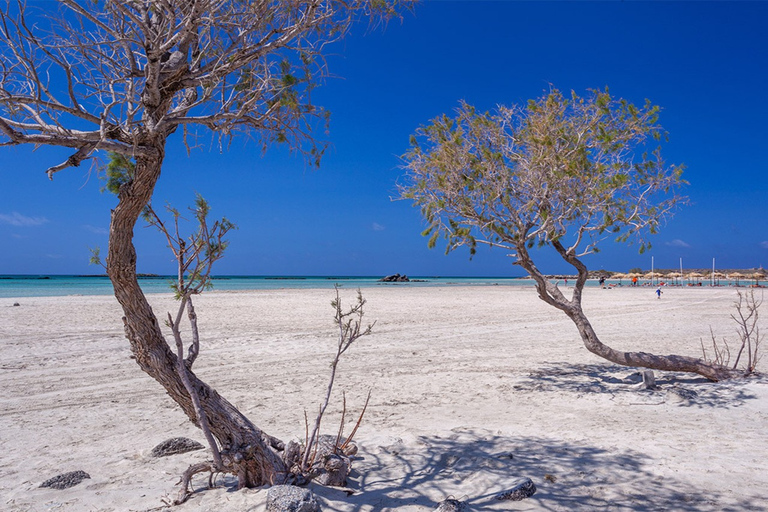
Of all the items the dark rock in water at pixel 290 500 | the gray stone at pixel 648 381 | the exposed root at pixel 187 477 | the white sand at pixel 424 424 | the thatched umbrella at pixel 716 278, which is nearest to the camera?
the dark rock in water at pixel 290 500

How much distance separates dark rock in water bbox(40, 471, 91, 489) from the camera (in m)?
4.06

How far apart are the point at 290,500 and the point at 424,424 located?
286 centimetres

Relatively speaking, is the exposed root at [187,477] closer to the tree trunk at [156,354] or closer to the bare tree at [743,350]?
the tree trunk at [156,354]

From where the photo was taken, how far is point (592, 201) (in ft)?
23.9

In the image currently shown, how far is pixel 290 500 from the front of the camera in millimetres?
3270

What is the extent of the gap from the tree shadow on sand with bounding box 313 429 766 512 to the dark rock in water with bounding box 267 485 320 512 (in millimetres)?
334

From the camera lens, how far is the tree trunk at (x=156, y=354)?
10.8ft

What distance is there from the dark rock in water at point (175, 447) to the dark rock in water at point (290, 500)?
2.00m

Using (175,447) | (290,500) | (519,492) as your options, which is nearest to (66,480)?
(175,447)

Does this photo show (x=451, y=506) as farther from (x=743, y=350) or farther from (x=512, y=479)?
(x=743, y=350)

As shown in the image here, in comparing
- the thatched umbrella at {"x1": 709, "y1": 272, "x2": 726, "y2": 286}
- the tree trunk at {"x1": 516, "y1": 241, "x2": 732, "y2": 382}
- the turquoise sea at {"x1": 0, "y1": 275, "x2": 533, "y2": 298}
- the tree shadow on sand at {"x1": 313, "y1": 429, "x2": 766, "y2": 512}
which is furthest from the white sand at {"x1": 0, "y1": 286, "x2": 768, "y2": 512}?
the thatched umbrella at {"x1": 709, "y1": 272, "x2": 726, "y2": 286}

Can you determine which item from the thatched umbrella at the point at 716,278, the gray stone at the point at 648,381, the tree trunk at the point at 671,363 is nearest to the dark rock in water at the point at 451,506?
the tree trunk at the point at 671,363

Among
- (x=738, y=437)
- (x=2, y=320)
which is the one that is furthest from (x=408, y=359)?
(x=2, y=320)

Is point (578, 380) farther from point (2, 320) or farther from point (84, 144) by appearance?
point (2, 320)
